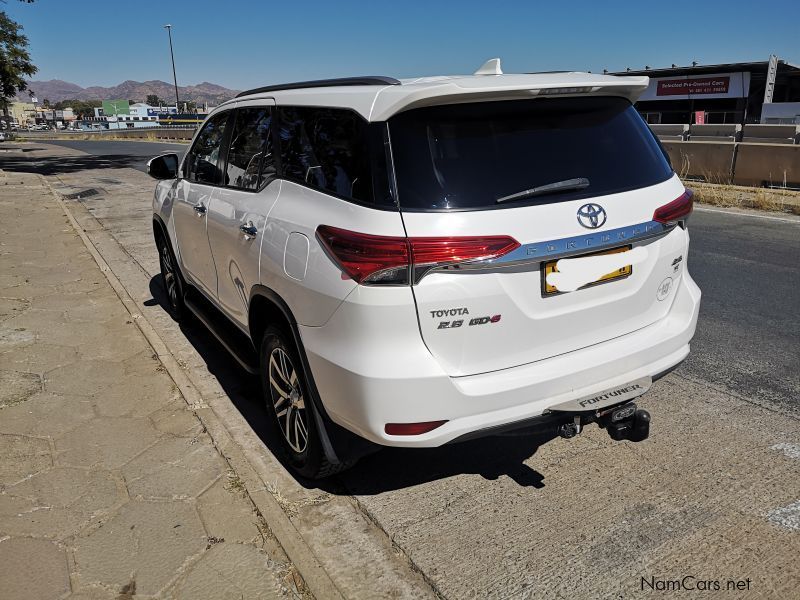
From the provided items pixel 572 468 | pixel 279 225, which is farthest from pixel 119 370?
pixel 572 468

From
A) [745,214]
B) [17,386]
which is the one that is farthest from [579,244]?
[745,214]

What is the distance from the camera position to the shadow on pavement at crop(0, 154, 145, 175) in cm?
2313

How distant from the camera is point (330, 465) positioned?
9.96ft

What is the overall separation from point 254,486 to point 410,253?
155 cm

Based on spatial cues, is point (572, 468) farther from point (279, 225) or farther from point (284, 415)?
point (279, 225)

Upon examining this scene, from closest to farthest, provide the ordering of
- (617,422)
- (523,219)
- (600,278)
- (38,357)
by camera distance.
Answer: (523,219) → (600,278) → (617,422) → (38,357)

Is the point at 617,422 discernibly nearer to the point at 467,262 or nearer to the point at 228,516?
the point at 467,262

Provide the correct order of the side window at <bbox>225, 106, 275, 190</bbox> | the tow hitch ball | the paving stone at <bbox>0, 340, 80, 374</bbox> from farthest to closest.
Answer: the paving stone at <bbox>0, 340, 80, 374</bbox> < the side window at <bbox>225, 106, 275, 190</bbox> < the tow hitch ball

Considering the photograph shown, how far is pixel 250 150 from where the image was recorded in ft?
12.2

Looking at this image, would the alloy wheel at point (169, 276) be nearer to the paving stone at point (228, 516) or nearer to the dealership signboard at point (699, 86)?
the paving stone at point (228, 516)

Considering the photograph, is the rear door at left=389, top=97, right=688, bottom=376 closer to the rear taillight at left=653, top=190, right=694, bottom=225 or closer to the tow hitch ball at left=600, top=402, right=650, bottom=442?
the rear taillight at left=653, top=190, right=694, bottom=225

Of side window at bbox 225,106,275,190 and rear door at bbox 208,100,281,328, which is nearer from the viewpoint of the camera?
rear door at bbox 208,100,281,328

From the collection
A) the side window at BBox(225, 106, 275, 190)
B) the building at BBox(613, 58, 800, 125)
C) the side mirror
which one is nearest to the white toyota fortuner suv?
the side window at BBox(225, 106, 275, 190)

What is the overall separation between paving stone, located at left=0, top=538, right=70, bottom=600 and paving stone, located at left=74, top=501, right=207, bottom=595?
0.25 feet
